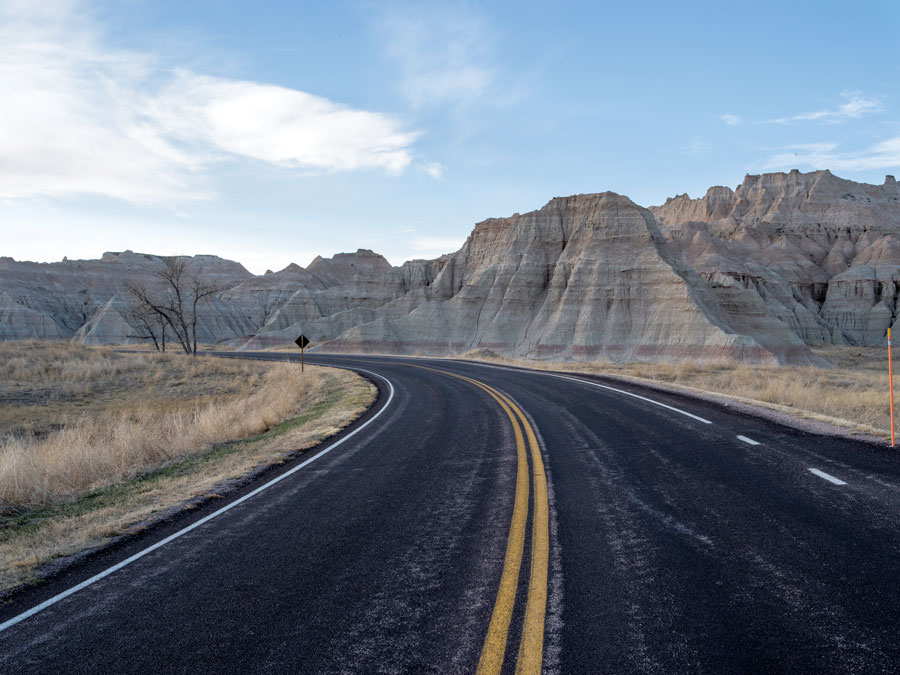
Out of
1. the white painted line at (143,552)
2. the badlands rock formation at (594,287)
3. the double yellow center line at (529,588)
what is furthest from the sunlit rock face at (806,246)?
the double yellow center line at (529,588)

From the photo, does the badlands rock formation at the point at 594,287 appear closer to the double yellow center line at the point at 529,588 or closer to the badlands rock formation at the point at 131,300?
the badlands rock formation at the point at 131,300

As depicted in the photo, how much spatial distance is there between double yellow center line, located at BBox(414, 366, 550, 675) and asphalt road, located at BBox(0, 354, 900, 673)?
17mm

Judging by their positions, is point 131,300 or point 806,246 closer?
point 131,300

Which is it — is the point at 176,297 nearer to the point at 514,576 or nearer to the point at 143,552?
the point at 143,552

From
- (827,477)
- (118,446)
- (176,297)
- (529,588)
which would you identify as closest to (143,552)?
(529,588)

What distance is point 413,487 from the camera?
6.80m

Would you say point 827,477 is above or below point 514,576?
above

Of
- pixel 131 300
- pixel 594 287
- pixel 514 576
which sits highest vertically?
pixel 594 287

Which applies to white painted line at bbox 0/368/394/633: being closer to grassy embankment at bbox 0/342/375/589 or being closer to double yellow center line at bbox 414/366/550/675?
grassy embankment at bbox 0/342/375/589

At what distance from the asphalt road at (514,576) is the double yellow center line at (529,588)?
2cm

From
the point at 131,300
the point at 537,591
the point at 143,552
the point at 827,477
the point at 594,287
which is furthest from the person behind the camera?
the point at 131,300

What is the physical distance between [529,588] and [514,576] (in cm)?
21

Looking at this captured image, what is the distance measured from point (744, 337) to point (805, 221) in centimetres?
7275

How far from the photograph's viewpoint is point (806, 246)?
93.9m
